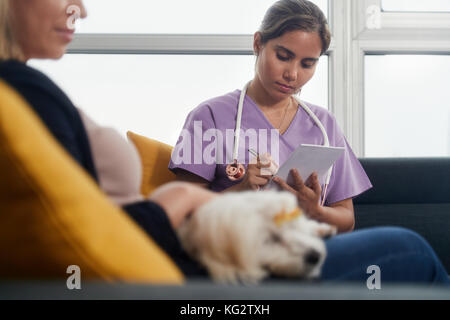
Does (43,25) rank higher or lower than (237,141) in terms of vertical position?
higher

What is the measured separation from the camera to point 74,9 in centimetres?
94

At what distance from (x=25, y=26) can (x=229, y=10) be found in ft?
5.69

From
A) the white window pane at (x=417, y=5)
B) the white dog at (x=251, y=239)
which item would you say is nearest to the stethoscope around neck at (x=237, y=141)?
the white dog at (x=251, y=239)

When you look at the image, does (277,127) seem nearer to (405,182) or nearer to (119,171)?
(405,182)

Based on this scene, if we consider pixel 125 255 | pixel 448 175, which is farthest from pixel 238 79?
pixel 125 255

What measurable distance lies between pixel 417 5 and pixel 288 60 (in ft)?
4.29

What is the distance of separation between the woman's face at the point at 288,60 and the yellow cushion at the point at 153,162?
1.56 feet

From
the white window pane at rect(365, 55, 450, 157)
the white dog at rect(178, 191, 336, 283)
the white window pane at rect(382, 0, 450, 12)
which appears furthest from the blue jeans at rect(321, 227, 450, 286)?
the white window pane at rect(382, 0, 450, 12)

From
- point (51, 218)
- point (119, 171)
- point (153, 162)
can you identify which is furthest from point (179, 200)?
point (153, 162)

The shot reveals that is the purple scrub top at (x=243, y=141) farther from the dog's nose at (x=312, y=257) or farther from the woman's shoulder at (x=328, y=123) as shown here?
the dog's nose at (x=312, y=257)

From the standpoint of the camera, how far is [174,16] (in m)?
2.40

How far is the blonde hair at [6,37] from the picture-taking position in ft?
2.73

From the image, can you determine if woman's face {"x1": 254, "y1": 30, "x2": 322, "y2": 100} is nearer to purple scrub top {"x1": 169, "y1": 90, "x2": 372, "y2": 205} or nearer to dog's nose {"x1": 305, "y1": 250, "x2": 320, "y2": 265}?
purple scrub top {"x1": 169, "y1": 90, "x2": 372, "y2": 205}
